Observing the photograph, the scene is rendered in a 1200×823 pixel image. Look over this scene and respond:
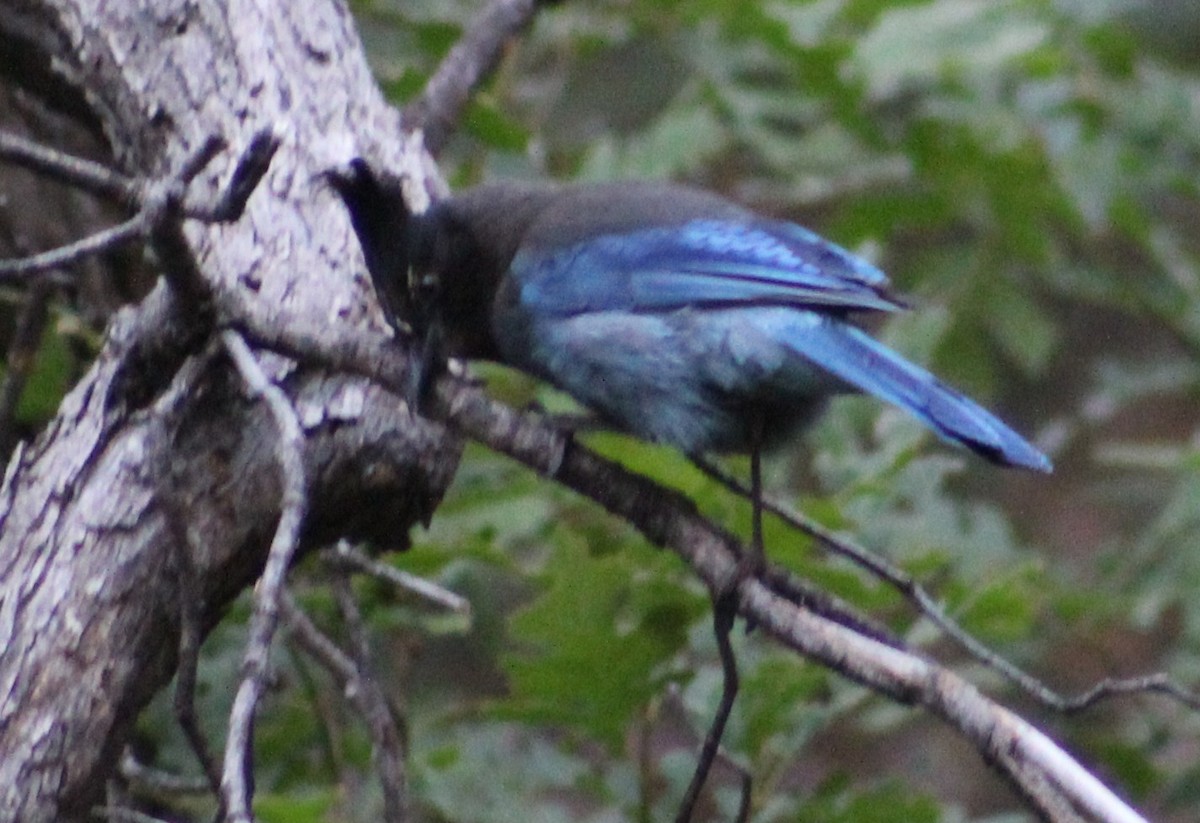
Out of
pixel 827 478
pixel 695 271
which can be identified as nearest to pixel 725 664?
pixel 695 271

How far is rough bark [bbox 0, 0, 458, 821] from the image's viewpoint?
2414mm

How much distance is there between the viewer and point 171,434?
8.41 ft

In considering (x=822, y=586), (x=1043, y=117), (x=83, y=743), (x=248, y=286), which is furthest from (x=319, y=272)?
(x=1043, y=117)

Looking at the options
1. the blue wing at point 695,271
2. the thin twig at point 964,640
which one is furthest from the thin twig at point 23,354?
the thin twig at point 964,640

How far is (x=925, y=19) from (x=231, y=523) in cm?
253

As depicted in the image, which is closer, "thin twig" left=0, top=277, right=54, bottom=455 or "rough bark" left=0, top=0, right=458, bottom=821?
"rough bark" left=0, top=0, right=458, bottom=821

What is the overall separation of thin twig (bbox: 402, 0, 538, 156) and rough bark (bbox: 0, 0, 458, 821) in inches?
20.9

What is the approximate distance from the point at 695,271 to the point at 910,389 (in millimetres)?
597

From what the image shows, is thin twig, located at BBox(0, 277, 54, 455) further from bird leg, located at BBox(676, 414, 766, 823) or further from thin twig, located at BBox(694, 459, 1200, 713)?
bird leg, located at BBox(676, 414, 766, 823)

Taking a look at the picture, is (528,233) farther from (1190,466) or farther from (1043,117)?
(1043,117)

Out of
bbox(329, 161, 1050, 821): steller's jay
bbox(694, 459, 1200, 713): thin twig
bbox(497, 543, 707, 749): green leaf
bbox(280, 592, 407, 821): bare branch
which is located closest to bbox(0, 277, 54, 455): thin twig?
bbox(280, 592, 407, 821): bare branch

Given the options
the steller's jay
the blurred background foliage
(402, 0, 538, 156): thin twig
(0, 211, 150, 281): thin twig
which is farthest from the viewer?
(402, 0, 538, 156): thin twig

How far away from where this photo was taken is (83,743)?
2387mm

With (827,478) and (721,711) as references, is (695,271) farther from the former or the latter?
(721,711)
